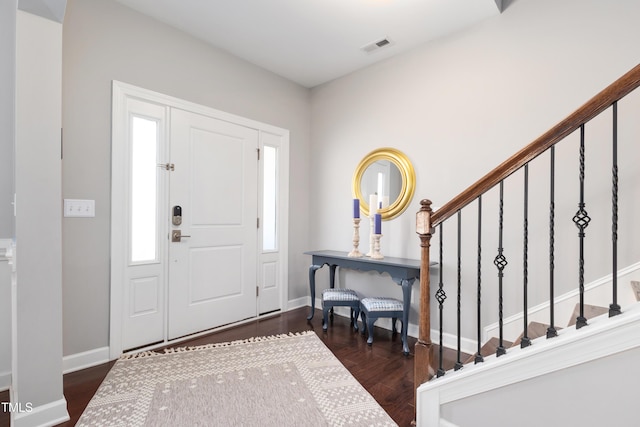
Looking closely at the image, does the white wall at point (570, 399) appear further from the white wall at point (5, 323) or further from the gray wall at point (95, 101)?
the white wall at point (5, 323)

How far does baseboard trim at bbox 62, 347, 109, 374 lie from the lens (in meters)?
2.21

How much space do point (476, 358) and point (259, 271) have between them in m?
2.39

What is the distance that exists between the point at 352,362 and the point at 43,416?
6.17ft

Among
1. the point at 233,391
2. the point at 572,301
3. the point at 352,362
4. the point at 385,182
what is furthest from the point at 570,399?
the point at 385,182

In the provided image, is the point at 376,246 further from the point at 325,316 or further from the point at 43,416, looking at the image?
the point at 43,416

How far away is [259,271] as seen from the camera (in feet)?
11.3

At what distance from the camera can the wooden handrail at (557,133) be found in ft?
3.68

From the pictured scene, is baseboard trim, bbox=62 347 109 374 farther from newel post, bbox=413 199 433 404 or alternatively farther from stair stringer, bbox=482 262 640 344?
stair stringer, bbox=482 262 640 344

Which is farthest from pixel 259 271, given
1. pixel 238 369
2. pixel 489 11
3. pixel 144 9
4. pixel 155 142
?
pixel 489 11

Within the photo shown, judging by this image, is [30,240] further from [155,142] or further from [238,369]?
[238,369]

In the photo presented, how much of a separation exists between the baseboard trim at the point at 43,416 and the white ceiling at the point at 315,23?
279cm

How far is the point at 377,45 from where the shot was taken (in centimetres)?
294

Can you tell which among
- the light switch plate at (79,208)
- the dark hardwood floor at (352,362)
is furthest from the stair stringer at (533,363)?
the light switch plate at (79,208)

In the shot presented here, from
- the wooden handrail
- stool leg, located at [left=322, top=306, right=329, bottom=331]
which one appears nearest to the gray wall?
stool leg, located at [left=322, top=306, right=329, bottom=331]
